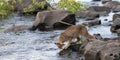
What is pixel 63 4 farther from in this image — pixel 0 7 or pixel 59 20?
pixel 0 7

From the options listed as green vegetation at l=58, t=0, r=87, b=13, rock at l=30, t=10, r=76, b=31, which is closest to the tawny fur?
green vegetation at l=58, t=0, r=87, b=13

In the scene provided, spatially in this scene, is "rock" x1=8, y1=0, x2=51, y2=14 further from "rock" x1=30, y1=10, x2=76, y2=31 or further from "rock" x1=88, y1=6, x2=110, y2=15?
"rock" x1=30, y1=10, x2=76, y2=31

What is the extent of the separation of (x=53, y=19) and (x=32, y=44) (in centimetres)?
648

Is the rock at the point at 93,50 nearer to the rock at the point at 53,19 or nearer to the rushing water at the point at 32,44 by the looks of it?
the rushing water at the point at 32,44

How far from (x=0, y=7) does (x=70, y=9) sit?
18.4ft

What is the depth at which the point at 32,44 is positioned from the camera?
18.3 meters

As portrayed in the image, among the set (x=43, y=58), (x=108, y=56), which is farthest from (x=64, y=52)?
(x=108, y=56)

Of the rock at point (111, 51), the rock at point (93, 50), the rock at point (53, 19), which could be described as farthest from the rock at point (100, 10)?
the rock at point (111, 51)

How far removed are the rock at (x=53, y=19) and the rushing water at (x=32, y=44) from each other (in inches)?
54.7

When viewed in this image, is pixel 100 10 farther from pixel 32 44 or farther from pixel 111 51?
pixel 111 51

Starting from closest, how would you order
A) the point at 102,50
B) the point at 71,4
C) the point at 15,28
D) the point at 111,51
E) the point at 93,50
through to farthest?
1. the point at 111,51
2. the point at 102,50
3. the point at 93,50
4. the point at 71,4
5. the point at 15,28

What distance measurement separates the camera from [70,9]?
2400cm

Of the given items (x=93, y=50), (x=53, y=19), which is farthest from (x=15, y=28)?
(x=93, y=50)

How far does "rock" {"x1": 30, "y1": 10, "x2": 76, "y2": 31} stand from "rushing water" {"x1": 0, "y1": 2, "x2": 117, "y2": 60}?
4.56 feet
